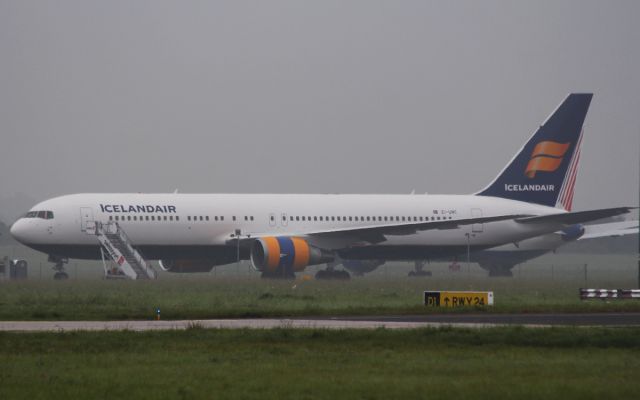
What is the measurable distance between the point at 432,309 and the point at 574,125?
40.6m

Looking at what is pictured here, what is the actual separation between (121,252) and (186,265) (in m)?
7.31

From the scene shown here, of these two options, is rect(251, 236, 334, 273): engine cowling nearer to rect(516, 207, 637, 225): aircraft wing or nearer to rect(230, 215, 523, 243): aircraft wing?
rect(230, 215, 523, 243): aircraft wing

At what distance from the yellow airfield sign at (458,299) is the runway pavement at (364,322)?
4.21 m

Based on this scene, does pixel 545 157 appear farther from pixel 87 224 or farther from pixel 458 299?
pixel 458 299

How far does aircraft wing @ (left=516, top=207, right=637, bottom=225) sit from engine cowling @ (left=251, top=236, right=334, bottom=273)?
14687 millimetres

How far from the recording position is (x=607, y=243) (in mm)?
108812

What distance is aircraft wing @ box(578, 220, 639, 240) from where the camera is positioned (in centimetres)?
9038

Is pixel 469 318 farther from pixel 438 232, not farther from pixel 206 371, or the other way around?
pixel 438 232

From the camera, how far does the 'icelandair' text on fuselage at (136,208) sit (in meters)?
65.6

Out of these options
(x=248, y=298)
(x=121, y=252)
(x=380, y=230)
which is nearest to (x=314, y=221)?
(x=380, y=230)

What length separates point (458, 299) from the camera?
1704 inches

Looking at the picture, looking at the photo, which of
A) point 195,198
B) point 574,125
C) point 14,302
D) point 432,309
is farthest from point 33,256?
point 432,309

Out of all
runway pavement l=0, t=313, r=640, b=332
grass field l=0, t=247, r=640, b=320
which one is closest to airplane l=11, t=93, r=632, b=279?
grass field l=0, t=247, r=640, b=320

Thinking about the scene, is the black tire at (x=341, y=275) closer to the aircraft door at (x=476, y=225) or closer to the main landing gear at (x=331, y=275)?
the main landing gear at (x=331, y=275)
